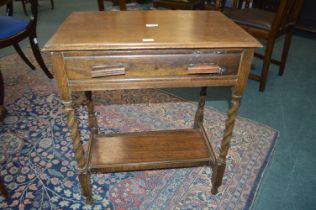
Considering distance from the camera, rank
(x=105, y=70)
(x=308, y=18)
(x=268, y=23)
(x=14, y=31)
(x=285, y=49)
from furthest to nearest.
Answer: (x=308, y=18)
(x=285, y=49)
(x=268, y=23)
(x=14, y=31)
(x=105, y=70)

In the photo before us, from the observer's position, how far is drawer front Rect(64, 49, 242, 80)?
3.10 ft

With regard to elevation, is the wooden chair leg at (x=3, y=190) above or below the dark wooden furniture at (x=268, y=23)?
below

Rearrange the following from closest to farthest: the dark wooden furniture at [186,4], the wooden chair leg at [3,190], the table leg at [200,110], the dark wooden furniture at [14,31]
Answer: the wooden chair leg at [3,190] < the table leg at [200,110] < the dark wooden furniture at [14,31] < the dark wooden furniture at [186,4]

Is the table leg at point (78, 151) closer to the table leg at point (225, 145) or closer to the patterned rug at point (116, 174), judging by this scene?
the patterned rug at point (116, 174)

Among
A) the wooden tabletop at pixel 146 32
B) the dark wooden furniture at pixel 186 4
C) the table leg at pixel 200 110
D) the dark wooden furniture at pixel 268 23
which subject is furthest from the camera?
the dark wooden furniture at pixel 186 4

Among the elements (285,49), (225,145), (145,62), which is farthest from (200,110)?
(285,49)

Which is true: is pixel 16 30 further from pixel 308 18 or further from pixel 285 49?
pixel 308 18

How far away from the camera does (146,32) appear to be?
1051 millimetres

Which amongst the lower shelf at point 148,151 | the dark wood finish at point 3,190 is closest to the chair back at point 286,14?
the lower shelf at point 148,151

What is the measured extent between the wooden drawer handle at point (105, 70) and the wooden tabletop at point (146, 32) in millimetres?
77

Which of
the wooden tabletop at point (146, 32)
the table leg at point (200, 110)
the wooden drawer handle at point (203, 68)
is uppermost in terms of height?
the wooden tabletop at point (146, 32)

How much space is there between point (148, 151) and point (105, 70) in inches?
28.1

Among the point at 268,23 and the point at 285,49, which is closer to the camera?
the point at 268,23

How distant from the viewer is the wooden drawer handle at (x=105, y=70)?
0.95 metres
